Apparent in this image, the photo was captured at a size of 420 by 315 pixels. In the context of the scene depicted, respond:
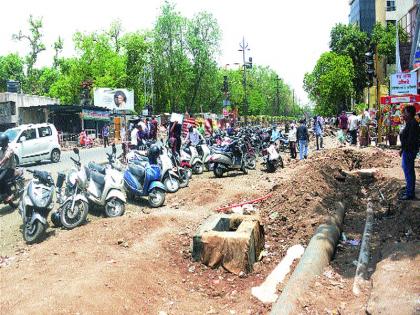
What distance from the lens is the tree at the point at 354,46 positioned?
50406mm

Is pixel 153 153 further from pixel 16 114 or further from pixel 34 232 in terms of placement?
pixel 16 114

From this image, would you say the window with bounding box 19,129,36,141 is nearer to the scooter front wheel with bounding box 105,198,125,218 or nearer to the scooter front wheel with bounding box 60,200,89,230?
the scooter front wheel with bounding box 105,198,125,218

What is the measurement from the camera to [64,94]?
192ft

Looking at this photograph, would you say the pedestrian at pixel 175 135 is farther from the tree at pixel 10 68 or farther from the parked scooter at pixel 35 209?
the tree at pixel 10 68

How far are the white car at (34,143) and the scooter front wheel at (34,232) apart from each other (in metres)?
11.3

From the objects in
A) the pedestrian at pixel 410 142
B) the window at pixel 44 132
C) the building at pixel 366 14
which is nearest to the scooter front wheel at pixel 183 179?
the pedestrian at pixel 410 142

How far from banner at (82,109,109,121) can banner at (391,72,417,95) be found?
888 inches

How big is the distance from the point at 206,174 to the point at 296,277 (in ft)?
31.7

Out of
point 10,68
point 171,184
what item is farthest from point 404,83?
point 10,68

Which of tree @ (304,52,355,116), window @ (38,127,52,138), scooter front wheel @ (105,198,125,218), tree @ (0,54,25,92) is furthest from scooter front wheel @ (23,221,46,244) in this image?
tree @ (0,54,25,92)

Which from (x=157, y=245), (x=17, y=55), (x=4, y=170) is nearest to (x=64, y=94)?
(x=17, y=55)

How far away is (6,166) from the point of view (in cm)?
992

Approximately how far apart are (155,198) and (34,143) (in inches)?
438

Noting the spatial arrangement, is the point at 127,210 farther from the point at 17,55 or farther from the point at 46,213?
the point at 17,55
